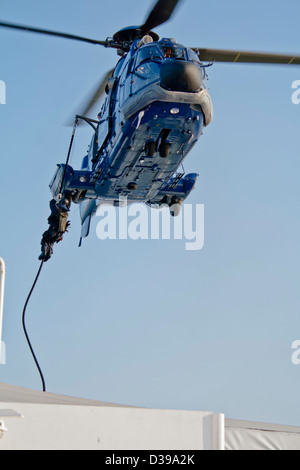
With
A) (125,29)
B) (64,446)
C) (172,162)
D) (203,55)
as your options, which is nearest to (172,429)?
(64,446)

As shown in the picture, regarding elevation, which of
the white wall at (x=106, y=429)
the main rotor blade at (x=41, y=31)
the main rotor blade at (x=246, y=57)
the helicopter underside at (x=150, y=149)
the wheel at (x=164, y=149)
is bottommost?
the white wall at (x=106, y=429)

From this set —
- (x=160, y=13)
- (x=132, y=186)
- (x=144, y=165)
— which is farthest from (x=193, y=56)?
(x=132, y=186)

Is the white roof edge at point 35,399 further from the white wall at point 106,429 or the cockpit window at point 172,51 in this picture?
the cockpit window at point 172,51

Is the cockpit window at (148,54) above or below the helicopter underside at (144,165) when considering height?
above

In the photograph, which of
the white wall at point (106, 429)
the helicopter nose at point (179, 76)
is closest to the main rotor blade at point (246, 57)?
→ the helicopter nose at point (179, 76)

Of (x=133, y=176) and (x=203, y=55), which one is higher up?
(x=203, y=55)

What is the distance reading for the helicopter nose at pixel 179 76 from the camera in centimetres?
→ 1450

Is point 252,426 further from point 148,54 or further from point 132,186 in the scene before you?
point 132,186

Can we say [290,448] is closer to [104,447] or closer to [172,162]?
[104,447]

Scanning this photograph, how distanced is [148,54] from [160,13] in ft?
5.33

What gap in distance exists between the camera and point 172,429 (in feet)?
15.2

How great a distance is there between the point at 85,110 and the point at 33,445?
16822 mm

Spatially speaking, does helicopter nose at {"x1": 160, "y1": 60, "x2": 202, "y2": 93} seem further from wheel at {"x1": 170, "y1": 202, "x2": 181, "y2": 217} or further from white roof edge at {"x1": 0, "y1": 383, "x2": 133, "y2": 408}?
white roof edge at {"x1": 0, "y1": 383, "x2": 133, "y2": 408}
